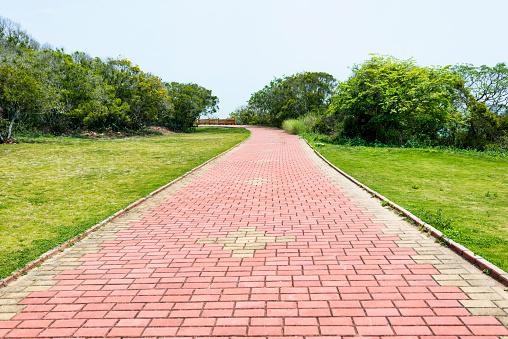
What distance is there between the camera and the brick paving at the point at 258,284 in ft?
8.85

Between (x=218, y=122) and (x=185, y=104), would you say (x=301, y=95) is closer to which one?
(x=185, y=104)

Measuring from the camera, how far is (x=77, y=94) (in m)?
22.7

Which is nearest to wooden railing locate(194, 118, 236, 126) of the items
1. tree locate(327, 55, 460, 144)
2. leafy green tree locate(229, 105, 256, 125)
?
leafy green tree locate(229, 105, 256, 125)

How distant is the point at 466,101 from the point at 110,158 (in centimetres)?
3433

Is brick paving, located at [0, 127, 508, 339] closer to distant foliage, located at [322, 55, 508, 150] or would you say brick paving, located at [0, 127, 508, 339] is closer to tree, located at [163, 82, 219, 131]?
distant foliage, located at [322, 55, 508, 150]

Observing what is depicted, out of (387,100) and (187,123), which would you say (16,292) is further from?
(187,123)

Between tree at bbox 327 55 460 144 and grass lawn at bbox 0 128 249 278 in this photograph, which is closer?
grass lawn at bbox 0 128 249 278

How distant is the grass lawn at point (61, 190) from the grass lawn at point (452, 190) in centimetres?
622

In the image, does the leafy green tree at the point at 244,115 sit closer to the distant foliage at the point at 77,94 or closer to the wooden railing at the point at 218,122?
the wooden railing at the point at 218,122

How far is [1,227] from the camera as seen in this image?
5.25 meters

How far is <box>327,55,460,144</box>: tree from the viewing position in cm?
2053

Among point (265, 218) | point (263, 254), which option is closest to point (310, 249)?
Result: point (263, 254)

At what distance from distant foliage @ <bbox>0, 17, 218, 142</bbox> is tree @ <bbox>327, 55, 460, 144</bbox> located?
1860 cm

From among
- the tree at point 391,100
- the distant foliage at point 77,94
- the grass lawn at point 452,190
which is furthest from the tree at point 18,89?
the tree at point 391,100
